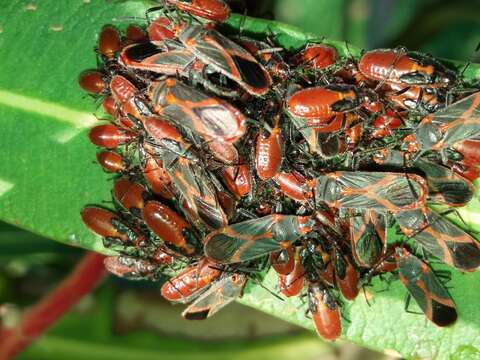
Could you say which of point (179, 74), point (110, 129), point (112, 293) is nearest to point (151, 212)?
point (110, 129)

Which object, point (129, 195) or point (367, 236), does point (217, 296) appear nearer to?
point (129, 195)

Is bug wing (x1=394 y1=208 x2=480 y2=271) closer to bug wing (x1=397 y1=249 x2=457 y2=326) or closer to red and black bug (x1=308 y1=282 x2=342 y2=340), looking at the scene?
bug wing (x1=397 y1=249 x2=457 y2=326)

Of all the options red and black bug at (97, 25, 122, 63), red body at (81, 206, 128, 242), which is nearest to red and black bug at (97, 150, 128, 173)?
red body at (81, 206, 128, 242)

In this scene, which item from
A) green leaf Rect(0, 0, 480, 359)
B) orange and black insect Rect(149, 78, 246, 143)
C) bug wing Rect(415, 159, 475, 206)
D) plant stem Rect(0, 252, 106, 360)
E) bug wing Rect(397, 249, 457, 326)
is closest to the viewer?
orange and black insect Rect(149, 78, 246, 143)

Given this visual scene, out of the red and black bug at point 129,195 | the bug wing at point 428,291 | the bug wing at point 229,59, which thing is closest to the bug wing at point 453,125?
the bug wing at point 428,291

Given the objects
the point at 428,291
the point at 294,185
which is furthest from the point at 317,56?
the point at 428,291

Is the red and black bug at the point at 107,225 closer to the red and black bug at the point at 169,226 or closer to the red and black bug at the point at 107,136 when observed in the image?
the red and black bug at the point at 169,226
